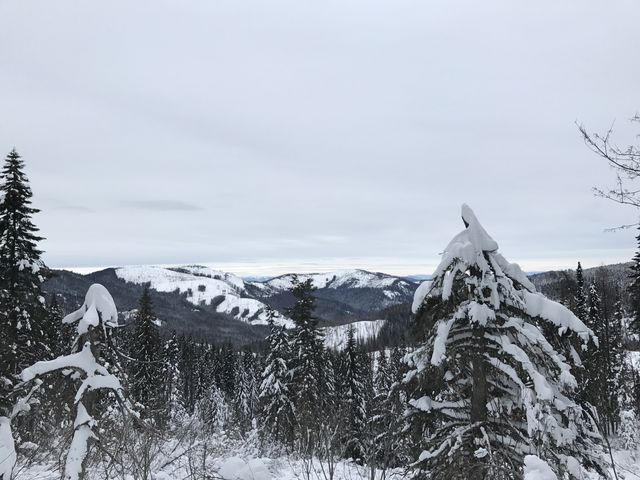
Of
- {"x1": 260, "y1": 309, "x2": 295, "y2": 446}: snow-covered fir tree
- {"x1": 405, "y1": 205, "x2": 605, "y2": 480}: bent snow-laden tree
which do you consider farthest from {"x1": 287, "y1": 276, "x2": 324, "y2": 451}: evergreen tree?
{"x1": 405, "y1": 205, "x2": 605, "y2": 480}: bent snow-laden tree

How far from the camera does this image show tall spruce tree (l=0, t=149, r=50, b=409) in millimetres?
17156

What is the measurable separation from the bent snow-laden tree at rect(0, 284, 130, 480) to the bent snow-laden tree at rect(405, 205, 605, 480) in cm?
406

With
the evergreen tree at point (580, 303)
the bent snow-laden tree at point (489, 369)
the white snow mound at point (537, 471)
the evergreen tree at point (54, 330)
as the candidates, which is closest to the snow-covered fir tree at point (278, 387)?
the evergreen tree at point (54, 330)

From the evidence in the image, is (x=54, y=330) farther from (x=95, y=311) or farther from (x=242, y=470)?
(x=242, y=470)

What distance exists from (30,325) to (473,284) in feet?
63.3

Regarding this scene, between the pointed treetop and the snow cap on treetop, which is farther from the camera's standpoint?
the pointed treetop

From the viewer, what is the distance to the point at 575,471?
14.8 ft

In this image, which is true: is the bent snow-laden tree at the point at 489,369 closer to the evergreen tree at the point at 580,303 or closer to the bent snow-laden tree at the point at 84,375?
the bent snow-laden tree at the point at 84,375

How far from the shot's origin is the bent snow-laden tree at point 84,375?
4.48 metres

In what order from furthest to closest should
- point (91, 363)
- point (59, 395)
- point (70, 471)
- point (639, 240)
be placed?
point (639, 240) → point (59, 395) → point (91, 363) → point (70, 471)

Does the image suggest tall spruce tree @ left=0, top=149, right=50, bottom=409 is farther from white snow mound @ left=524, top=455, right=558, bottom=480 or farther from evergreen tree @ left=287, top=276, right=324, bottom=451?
white snow mound @ left=524, top=455, right=558, bottom=480

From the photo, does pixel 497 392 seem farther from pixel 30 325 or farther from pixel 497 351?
pixel 30 325

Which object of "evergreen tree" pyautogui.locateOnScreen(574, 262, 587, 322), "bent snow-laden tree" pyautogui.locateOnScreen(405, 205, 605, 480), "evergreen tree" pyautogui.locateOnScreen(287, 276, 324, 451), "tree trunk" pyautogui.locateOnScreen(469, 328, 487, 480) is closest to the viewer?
"bent snow-laden tree" pyautogui.locateOnScreen(405, 205, 605, 480)

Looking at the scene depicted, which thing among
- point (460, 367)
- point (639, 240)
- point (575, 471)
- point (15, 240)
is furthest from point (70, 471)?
point (639, 240)
